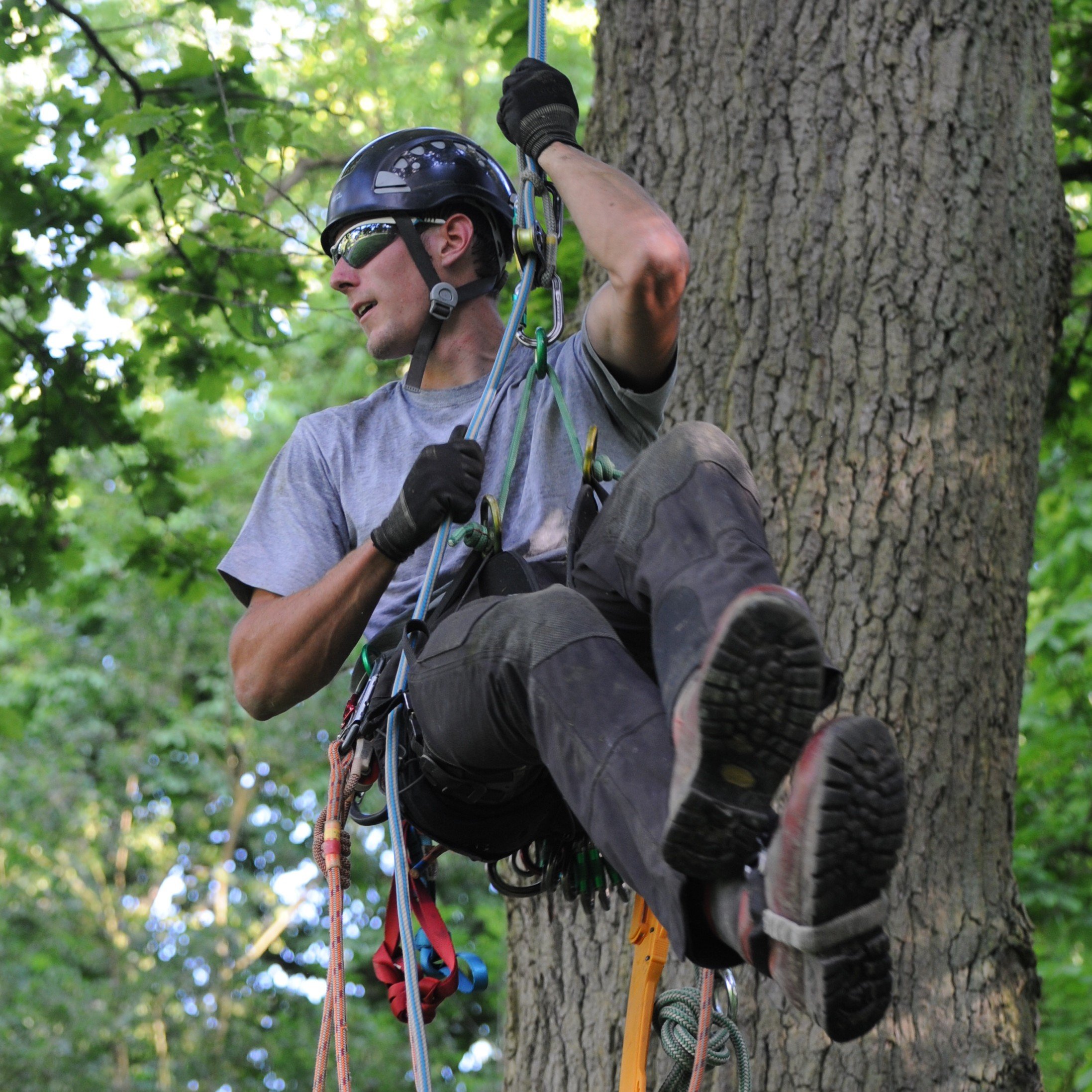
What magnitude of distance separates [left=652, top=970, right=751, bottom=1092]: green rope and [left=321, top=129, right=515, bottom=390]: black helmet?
4.58 ft

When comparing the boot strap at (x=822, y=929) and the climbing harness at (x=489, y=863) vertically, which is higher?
the climbing harness at (x=489, y=863)

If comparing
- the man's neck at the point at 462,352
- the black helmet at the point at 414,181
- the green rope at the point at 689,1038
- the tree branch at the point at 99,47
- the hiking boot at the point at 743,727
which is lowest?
the green rope at the point at 689,1038

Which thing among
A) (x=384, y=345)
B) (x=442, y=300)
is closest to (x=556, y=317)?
(x=442, y=300)

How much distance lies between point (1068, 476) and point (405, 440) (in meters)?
4.73

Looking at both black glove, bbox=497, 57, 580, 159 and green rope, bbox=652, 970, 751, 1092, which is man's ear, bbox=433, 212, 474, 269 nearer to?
black glove, bbox=497, 57, 580, 159

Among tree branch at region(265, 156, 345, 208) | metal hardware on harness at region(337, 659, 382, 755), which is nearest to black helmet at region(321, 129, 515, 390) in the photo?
metal hardware on harness at region(337, 659, 382, 755)

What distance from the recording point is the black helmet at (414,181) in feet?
10.0

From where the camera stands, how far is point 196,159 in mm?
4520

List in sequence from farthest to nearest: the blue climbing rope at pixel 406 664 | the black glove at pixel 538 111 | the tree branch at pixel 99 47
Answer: the tree branch at pixel 99 47
the black glove at pixel 538 111
the blue climbing rope at pixel 406 664

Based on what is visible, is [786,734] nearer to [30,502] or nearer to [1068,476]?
[30,502]

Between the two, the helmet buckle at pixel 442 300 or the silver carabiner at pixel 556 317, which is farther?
the helmet buckle at pixel 442 300

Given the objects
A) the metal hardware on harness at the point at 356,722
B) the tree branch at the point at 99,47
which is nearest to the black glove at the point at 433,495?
the metal hardware on harness at the point at 356,722

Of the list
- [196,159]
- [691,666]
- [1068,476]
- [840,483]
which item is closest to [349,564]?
[691,666]

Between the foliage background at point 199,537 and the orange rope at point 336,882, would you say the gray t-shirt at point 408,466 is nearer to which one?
the orange rope at point 336,882
